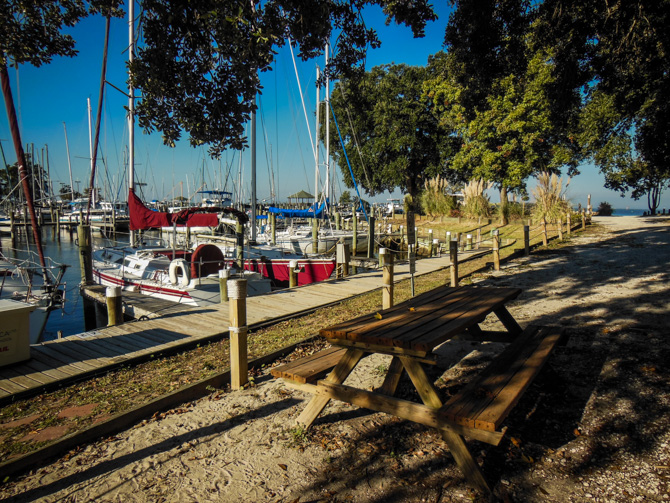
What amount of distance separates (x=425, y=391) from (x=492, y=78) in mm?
8214

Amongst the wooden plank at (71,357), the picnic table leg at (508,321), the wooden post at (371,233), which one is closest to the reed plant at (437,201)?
the wooden post at (371,233)

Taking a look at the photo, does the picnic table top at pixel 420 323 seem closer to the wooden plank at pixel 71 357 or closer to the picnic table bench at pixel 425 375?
the picnic table bench at pixel 425 375

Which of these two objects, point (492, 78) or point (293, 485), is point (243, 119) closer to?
point (293, 485)

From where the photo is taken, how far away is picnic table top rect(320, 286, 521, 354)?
288 centimetres

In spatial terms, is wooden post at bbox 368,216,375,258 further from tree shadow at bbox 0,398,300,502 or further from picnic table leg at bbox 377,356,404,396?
picnic table leg at bbox 377,356,404,396

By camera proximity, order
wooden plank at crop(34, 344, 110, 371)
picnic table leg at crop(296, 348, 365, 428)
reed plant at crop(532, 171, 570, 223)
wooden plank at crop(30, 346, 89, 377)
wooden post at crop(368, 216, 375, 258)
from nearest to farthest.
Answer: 1. picnic table leg at crop(296, 348, 365, 428)
2. wooden plank at crop(30, 346, 89, 377)
3. wooden plank at crop(34, 344, 110, 371)
4. wooden post at crop(368, 216, 375, 258)
5. reed plant at crop(532, 171, 570, 223)

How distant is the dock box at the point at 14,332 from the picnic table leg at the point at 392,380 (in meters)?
4.40

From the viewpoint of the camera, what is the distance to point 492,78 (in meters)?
8.85

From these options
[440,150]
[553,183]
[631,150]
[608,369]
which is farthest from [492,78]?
[440,150]

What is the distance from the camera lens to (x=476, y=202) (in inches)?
1010

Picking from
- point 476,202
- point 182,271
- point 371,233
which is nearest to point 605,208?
point 476,202

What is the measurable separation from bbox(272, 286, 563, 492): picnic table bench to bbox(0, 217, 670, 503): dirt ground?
0.31 metres

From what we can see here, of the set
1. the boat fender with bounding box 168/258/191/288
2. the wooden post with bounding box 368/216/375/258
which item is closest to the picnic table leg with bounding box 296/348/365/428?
the boat fender with bounding box 168/258/191/288

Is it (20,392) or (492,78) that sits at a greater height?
(492,78)
